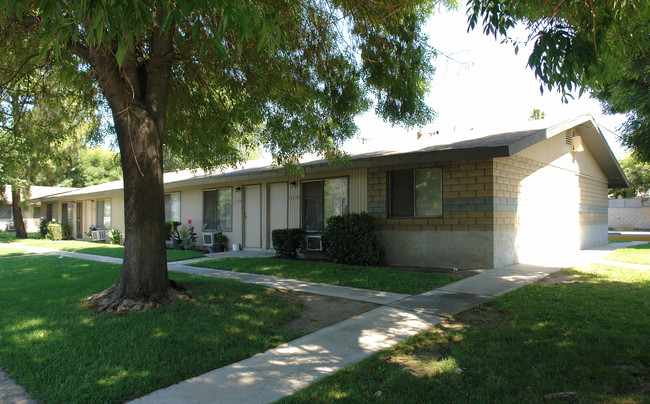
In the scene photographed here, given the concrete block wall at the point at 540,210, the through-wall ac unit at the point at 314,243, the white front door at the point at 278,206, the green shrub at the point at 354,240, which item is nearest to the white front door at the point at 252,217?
the white front door at the point at 278,206

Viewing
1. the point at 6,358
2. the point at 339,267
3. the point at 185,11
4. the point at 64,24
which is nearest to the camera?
the point at 185,11

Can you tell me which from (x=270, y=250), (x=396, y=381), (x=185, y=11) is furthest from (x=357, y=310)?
(x=270, y=250)

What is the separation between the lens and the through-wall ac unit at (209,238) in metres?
16.2

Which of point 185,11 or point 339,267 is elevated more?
point 185,11

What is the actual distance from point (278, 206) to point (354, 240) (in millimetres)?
4130

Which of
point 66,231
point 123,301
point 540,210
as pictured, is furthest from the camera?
point 66,231

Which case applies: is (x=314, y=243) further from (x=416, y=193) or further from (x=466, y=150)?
(x=466, y=150)

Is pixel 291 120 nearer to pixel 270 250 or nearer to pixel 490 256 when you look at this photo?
pixel 490 256

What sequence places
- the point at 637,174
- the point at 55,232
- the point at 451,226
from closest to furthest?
the point at 451,226, the point at 55,232, the point at 637,174

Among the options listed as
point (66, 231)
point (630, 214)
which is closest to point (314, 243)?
point (66, 231)

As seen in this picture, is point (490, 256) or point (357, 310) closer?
point (357, 310)

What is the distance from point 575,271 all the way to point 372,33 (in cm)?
714

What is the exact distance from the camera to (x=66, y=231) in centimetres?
2492

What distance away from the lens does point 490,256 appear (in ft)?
32.0
